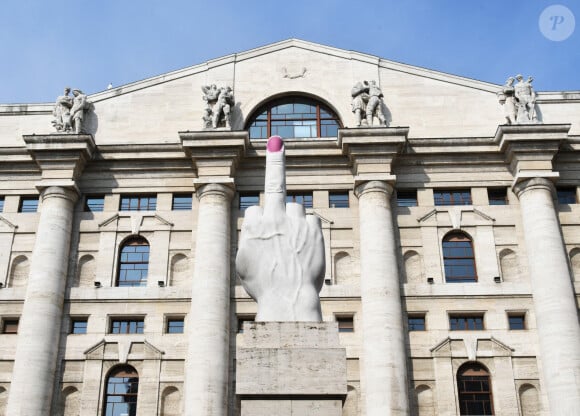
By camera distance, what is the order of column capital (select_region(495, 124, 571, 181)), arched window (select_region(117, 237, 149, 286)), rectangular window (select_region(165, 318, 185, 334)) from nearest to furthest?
rectangular window (select_region(165, 318, 185, 334))
column capital (select_region(495, 124, 571, 181))
arched window (select_region(117, 237, 149, 286))

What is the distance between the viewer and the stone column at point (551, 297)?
31.2 m

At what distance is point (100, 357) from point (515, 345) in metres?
17.7

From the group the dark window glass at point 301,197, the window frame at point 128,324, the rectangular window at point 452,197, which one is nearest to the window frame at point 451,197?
the rectangular window at point 452,197

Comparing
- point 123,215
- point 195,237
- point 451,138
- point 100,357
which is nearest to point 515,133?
point 451,138

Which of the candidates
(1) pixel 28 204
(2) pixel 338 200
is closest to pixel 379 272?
(2) pixel 338 200

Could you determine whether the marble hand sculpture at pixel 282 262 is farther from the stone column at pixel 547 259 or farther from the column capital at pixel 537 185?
the column capital at pixel 537 185

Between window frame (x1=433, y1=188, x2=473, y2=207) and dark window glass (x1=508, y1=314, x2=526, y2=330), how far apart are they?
575cm

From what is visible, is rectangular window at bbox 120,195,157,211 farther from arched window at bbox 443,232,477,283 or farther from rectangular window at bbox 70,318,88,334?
arched window at bbox 443,232,477,283

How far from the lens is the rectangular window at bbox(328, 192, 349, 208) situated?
121ft

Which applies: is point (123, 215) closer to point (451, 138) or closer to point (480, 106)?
point (451, 138)

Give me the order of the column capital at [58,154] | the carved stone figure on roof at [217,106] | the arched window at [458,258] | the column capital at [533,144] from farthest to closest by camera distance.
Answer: the carved stone figure on roof at [217,106] < the column capital at [58,154] < the column capital at [533,144] < the arched window at [458,258]

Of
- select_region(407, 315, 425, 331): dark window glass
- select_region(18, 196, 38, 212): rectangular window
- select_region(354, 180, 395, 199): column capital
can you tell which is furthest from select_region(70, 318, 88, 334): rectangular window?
select_region(407, 315, 425, 331): dark window glass

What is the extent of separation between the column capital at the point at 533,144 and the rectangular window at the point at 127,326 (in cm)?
1818

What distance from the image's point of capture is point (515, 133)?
35719mm
